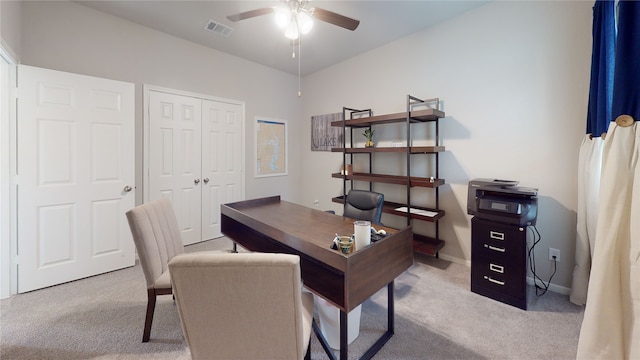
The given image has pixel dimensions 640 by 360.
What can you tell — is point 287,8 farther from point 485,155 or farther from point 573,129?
point 573,129

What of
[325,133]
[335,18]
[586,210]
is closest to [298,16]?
[335,18]

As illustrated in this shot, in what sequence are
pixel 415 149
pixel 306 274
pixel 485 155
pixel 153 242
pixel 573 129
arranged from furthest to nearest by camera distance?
pixel 415 149, pixel 485 155, pixel 573 129, pixel 153 242, pixel 306 274

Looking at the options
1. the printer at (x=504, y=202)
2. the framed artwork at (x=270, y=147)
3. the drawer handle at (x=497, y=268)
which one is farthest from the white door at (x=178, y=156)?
the drawer handle at (x=497, y=268)

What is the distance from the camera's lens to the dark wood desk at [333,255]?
1323mm

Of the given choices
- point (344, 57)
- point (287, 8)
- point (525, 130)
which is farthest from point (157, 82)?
point (525, 130)

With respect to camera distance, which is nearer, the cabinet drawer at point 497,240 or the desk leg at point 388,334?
the desk leg at point 388,334

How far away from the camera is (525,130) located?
2.54 meters

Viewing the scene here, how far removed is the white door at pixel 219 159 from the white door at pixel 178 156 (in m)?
0.10

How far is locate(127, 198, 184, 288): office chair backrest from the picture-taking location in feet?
5.53

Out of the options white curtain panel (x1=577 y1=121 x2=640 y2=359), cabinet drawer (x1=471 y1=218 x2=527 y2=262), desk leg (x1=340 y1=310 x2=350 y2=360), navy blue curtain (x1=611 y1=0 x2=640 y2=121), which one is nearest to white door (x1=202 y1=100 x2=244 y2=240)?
desk leg (x1=340 y1=310 x2=350 y2=360)

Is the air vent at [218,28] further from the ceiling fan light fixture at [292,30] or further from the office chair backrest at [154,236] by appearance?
the office chair backrest at [154,236]

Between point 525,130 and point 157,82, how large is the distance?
4277mm

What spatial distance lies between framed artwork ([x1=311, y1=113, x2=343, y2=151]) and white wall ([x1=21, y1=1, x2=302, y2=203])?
1.93 feet

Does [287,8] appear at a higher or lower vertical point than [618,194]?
higher
